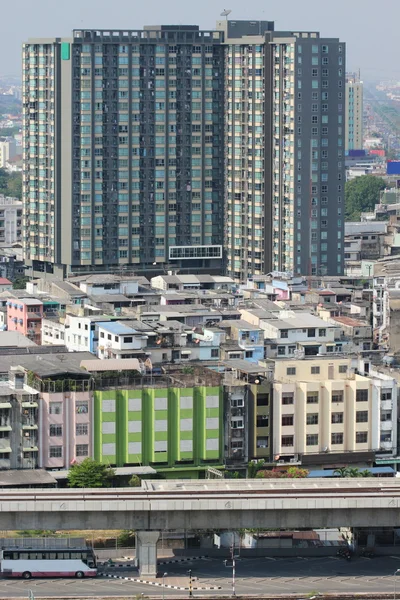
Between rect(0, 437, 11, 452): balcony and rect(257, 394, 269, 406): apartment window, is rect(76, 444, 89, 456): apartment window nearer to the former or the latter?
rect(0, 437, 11, 452): balcony

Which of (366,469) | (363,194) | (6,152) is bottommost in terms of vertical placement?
(366,469)

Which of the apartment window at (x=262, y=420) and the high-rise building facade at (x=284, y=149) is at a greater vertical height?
the high-rise building facade at (x=284, y=149)

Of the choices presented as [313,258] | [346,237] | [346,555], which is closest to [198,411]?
[346,555]

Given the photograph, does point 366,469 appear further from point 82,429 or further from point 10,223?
point 10,223

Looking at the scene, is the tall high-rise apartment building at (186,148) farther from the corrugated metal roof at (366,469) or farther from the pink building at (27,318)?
the corrugated metal roof at (366,469)

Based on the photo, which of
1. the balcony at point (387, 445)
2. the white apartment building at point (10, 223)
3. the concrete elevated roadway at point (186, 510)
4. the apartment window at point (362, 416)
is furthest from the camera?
the white apartment building at point (10, 223)

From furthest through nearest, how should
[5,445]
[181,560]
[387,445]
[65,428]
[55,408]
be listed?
[387,445], [65,428], [55,408], [5,445], [181,560]

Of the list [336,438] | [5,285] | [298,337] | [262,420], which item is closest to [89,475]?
[262,420]

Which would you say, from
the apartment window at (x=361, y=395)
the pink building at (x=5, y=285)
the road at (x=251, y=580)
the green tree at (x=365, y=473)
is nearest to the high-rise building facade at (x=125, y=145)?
the pink building at (x=5, y=285)
